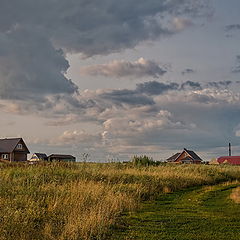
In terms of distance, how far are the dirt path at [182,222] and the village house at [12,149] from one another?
5450 centimetres

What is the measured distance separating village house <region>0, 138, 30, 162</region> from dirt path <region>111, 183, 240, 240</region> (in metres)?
54.5

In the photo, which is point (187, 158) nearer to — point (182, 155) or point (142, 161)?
point (182, 155)

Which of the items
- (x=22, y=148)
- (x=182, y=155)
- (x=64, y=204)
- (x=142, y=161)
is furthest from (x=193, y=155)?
(x=64, y=204)

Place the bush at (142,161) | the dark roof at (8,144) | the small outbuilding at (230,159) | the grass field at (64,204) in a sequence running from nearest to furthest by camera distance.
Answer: the grass field at (64,204), the bush at (142,161), the dark roof at (8,144), the small outbuilding at (230,159)

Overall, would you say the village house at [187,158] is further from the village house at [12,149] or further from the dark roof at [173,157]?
the village house at [12,149]

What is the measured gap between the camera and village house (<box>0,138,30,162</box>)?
6688 cm

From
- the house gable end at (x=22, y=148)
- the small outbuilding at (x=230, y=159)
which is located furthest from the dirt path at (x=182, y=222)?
the small outbuilding at (x=230, y=159)

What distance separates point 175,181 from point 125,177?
474cm

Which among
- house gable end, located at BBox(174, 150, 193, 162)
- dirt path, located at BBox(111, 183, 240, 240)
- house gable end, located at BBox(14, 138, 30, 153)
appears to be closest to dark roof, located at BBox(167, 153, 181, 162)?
house gable end, located at BBox(174, 150, 193, 162)

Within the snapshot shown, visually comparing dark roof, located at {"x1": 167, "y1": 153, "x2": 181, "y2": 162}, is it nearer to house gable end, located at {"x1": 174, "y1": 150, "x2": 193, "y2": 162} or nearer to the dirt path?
house gable end, located at {"x1": 174, "y1": 150, "x2": 193, "y2": 162}

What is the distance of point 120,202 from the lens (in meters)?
13.7

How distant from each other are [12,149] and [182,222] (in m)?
58.8

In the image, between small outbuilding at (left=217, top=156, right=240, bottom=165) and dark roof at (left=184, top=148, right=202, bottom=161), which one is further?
small outbuilding at (left=217, top=156, right=240, bottom=165)

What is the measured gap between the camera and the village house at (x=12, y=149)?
219ft
